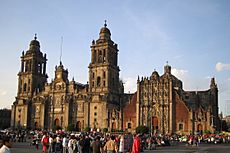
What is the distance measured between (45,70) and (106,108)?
29.5 m

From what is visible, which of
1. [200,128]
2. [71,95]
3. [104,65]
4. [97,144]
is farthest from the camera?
[71,95]

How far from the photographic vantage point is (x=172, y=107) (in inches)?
2734

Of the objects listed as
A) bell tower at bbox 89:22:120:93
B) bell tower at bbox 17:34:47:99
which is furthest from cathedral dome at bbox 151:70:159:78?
bell tower at bbox 17:34:47:99

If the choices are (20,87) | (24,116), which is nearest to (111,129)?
(24,116)

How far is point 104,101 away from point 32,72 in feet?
86.5

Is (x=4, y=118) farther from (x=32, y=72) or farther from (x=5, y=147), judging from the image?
(x=5, y=147)

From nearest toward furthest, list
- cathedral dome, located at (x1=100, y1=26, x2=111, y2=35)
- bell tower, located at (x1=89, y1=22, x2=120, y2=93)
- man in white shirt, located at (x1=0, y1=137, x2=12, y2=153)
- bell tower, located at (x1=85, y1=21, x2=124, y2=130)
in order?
1. man in white shirt, located at (x1=0, y1=137, x2=12, y2=153)
2. bell tower, located at (x1=85, y1=21, x2=124, y2=130)
3. bell tower, located at (x1=89, y1=22, x2=120, y2=93)
4. cathedral dome, located at (x1=100, y1=26, x2=111, y2=35)

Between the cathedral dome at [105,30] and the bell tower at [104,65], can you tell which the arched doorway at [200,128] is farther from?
the cathedral dome at [105,30]

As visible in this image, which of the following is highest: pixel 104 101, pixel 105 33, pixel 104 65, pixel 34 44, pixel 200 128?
pixel 105 33

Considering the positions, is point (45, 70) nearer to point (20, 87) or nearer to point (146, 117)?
point (20, 87)

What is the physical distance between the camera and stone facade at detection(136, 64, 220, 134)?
67.2 metres

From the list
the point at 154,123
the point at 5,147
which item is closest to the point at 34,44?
the point at 154,123

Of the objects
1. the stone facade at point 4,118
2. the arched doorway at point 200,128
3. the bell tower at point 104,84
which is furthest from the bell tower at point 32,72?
the arched doorway at point 200,128

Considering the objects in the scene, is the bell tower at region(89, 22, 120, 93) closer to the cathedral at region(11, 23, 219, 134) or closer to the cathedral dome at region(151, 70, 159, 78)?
the cathedral at region(11, 23, 219, 134)
